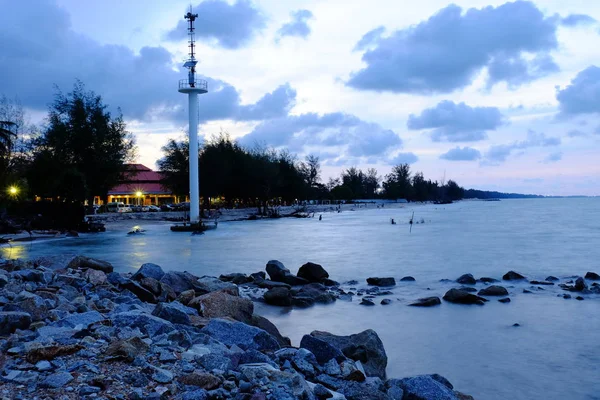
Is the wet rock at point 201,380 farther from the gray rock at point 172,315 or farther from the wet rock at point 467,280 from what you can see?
the wet rock at point 467,280

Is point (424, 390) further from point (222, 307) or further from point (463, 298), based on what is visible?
point (463, 298)

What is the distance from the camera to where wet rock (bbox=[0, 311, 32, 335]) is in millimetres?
6056

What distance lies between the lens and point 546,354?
10.3 metres

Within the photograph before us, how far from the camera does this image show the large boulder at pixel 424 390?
20.0 feet

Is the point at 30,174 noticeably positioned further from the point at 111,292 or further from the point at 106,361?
the point at 106,361

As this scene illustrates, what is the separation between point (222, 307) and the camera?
9383 mm

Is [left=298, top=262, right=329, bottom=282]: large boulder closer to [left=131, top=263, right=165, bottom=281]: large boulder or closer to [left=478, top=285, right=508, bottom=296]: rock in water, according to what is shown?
[left=478, top=285, right=508, bottom=296]: rock in water

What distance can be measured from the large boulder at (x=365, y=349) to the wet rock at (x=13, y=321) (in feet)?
12.9

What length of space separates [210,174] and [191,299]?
57.5 meters

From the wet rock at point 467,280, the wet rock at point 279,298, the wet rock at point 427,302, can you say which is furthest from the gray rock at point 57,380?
the wet rock at point 467,280

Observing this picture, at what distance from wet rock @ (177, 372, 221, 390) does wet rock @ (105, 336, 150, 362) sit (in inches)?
24.5

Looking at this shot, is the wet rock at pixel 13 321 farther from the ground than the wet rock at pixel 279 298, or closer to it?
farther from the ground

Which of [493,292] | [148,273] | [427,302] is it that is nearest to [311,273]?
[427,302]

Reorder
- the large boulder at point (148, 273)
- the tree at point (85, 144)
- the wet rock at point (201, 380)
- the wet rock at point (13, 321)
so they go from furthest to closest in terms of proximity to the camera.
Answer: the tree at point (85, 144), the large boulder at point (148, 273), the wet rock at point (13, 321), the wet rock at point (201, 380)
